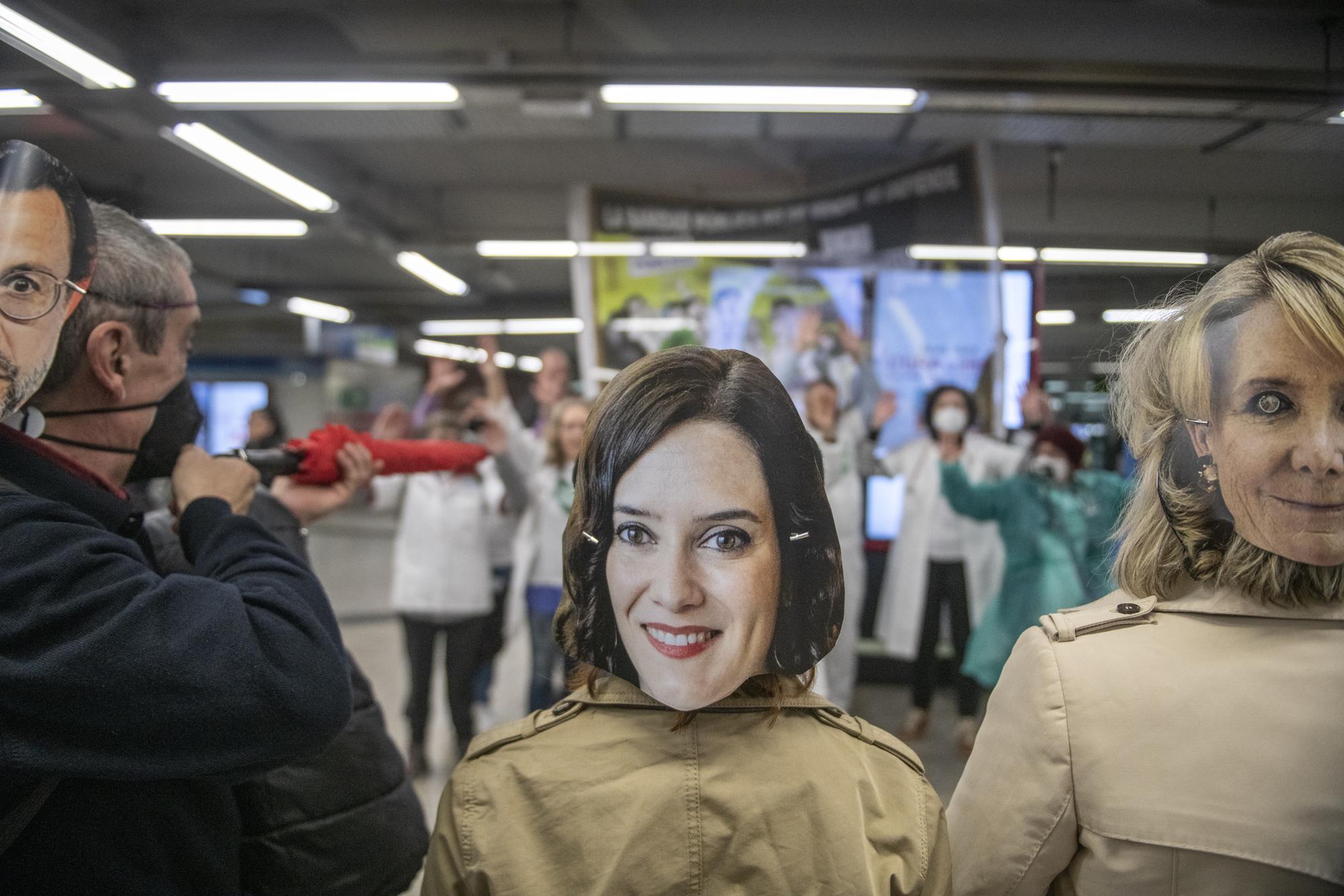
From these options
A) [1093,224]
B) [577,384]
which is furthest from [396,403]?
[1093,224]

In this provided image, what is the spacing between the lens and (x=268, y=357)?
7.79m

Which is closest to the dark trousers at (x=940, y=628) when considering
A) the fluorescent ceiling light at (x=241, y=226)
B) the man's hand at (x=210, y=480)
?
the man's hand at (x=210, y=480)

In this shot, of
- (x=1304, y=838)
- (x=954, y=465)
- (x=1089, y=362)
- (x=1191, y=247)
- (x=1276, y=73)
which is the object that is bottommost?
(x=1304, y=838)

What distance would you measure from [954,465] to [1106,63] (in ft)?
9.60

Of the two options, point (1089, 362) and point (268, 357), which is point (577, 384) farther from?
point (268, 357)

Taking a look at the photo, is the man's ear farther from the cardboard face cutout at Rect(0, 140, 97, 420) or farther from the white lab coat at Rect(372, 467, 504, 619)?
the white lab coat at Rect(372, 467, 504, 619)

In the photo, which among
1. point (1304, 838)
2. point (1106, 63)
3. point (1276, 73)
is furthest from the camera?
point (1106, 63)

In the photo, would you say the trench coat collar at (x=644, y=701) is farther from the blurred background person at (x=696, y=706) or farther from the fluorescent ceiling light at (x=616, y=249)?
the fluorescent ceiling light at (x=616, y=249)

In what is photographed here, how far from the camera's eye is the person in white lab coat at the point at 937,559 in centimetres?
186

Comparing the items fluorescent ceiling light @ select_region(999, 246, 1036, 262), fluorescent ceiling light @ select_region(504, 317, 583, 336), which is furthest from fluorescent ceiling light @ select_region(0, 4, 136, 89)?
fluorescent ceiling light @ select_region(999, 246, 1036, 262)

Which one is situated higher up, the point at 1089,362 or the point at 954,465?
the point at 1089,362

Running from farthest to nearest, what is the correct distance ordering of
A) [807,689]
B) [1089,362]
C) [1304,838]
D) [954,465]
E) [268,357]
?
[268,357] < [954,465] < [1089,362] < [807,689] < [1304,838]

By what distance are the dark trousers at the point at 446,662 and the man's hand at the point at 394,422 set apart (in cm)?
109

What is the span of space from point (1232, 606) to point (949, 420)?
0.97 metres
